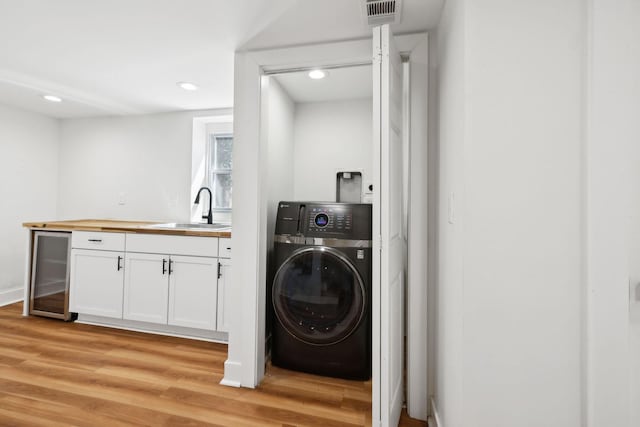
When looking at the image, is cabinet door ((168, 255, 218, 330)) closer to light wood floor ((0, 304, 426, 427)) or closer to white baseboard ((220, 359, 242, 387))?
light wood floor ((0, 304, 426, 427))

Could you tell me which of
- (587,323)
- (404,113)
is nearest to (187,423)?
(587,323)

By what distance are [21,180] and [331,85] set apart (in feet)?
11.7

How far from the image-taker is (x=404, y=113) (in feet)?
5.92

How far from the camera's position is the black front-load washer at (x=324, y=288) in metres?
1.96

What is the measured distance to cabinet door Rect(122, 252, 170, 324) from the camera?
2.63 metres

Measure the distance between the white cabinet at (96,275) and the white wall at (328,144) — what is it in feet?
5.45

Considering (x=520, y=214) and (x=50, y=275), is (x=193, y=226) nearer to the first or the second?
(x=50, y=275)

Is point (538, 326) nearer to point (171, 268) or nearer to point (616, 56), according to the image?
point (616, 56)

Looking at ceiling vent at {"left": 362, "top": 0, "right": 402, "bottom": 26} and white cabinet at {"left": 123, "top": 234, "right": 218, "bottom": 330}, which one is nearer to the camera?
ceiling vent at {"left": 362, "top": 0, "right": 402, "bottom": 26}

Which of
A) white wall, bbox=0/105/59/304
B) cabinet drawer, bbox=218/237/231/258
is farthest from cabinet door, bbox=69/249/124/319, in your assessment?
white wall, bbox=0/105/59/304

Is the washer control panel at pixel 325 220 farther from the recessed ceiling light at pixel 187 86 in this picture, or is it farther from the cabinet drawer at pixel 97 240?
the cabinet drawer at pixel 97 240

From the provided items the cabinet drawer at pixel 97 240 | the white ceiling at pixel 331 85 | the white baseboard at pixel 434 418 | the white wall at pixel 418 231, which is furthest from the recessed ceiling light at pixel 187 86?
the white baseboard at pixel 434 418

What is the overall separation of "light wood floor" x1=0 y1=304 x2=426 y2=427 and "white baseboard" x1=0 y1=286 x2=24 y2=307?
110 centimetres

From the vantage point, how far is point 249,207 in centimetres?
193
